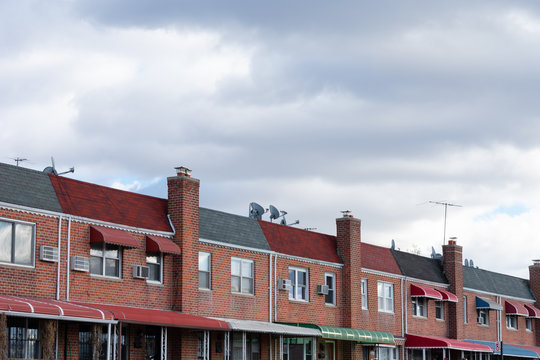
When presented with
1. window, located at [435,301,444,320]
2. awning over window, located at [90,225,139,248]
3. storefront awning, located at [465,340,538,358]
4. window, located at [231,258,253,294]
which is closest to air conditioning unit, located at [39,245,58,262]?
awning over window, located at [90,225,139,248]

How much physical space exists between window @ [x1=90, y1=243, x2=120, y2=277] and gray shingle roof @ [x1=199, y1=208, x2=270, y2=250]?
4.46 meters

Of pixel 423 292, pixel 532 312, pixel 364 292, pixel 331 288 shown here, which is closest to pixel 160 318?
pixel 331 288

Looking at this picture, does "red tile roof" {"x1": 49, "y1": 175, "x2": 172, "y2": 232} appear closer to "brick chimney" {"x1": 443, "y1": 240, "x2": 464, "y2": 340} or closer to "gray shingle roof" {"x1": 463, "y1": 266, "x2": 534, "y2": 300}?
"brick chimney" {"x1": 443, "y1": 240, "x2": 464, "y2": 340}

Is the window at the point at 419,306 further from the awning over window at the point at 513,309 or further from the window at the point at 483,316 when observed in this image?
the awning over window at the point at 513,309

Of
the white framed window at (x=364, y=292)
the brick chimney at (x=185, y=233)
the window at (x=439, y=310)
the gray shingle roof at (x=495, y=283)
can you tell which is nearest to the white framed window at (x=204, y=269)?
the brick chimney at (x=185, y=233)

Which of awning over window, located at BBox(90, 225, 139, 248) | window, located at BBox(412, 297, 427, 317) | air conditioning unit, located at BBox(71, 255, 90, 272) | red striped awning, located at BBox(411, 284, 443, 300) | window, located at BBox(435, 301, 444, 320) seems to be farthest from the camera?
window, located at BBox(435, 301, 444, 320)

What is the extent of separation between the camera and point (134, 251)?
31.9m

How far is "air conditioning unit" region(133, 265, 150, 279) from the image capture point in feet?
104

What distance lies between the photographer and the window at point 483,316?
53.7m

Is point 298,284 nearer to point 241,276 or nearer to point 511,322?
point 241,276

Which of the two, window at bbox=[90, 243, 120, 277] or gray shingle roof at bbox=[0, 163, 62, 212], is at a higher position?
gray shingle roof at bbox=[0, 163, 62, 212]

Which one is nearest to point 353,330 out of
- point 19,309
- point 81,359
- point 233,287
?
point 233,287

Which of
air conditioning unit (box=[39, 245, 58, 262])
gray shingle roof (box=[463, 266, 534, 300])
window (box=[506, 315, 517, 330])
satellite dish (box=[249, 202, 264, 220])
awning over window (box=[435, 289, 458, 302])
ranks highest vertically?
satellite dish (box=[249, 202, 264, 220])

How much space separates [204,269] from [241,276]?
90.8 inches
